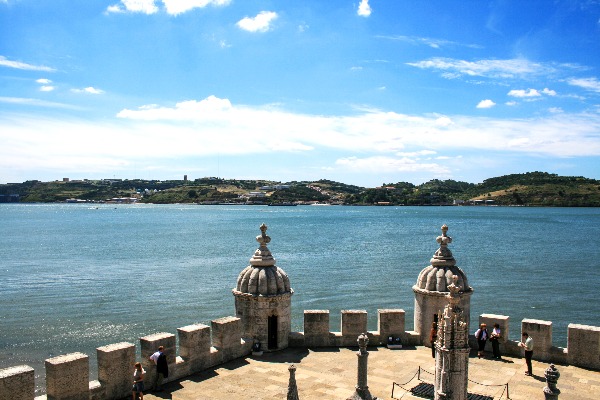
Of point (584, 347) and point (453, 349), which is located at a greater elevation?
point (453, 349)

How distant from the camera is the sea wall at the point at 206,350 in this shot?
10.5 meters

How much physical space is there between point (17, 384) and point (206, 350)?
452 centimetres

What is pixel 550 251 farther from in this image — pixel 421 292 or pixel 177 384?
pixel 177 384

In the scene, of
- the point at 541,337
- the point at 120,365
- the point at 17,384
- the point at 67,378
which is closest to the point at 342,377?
the point at 120,365

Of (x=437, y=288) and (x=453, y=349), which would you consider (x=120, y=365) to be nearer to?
(x=453, y=349)

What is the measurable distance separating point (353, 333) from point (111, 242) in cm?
7767

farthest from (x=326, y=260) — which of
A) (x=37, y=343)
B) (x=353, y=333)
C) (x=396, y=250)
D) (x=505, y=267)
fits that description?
(x=353, y=333)

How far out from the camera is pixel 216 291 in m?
43.8

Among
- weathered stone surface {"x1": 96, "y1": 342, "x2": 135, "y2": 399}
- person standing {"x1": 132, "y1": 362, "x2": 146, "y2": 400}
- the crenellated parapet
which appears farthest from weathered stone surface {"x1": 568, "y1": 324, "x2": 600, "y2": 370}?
weathered stone surface {"x1": 96, "y1": 342, "x2": 135, "y2": 399}

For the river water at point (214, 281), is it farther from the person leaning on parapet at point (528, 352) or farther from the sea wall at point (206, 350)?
the person leaning on parapet at point (528, 352)

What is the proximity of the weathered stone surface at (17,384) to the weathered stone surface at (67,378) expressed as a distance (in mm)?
406

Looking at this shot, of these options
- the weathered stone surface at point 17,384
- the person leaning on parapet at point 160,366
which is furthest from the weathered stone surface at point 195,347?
the weathered stone surface at point 17,384

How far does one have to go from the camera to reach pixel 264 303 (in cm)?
1462

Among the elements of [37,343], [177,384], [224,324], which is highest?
[224,324]
